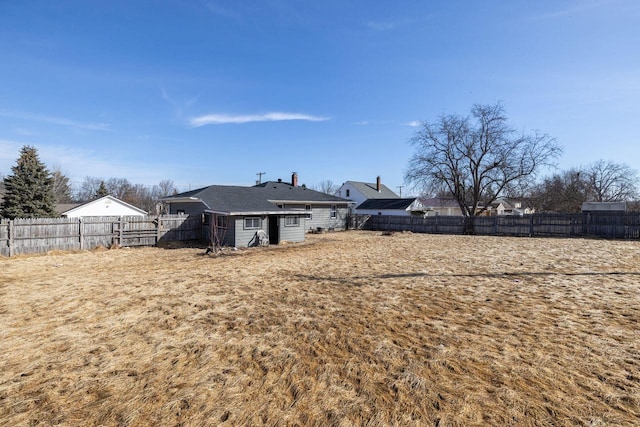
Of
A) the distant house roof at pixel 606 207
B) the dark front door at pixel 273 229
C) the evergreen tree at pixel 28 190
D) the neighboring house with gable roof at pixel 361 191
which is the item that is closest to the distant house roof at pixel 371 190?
the neighboring house with gable roof at pixel 361 191

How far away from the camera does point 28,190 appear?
77.0 ft

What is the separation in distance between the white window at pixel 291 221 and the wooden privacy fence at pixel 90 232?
207 inches

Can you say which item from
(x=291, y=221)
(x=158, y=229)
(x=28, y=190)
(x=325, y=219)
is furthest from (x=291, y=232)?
(x=28, y=190)

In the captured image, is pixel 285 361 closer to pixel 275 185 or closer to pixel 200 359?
pixel 200 359

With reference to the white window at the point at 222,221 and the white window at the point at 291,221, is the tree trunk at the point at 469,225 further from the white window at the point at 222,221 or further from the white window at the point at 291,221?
the white window at the point at 222,221

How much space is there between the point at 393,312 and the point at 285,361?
2.75 m

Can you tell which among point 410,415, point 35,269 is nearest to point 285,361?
point 410,415

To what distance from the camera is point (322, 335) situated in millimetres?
5070

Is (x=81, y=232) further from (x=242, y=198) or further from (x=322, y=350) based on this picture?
(x=322, y=350)

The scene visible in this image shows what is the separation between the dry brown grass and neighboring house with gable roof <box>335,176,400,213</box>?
1334 inches

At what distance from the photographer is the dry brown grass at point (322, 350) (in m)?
3.19

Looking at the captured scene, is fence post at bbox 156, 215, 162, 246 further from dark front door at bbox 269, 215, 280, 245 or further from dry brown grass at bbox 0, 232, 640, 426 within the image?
dry brown grass at bbox 0, 232, 640, 426

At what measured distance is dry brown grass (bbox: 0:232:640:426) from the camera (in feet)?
10.5

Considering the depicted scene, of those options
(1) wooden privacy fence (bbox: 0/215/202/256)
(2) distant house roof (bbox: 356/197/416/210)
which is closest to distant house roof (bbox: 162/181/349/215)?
(1) wooden privacy fence (bbox: 0/215/202/256)
